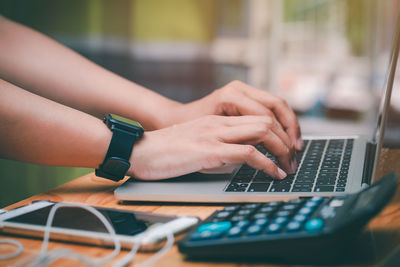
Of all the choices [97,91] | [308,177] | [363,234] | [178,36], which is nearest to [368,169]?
[308,177]

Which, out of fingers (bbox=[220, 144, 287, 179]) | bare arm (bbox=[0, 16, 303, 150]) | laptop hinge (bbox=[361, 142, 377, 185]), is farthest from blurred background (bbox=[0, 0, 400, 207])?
fingers (bbox=[220, 144, 287, 179])

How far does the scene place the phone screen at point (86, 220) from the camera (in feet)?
Result: 1.41

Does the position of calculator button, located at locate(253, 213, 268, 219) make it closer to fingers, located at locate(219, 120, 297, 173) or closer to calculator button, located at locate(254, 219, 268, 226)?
calculator button, located at locate(254, 219, 268, 226)

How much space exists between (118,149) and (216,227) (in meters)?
0.26

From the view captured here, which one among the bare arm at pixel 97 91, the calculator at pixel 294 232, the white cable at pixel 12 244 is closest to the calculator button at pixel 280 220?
the calculator at pixel 294 232

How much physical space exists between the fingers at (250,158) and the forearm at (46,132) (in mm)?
166

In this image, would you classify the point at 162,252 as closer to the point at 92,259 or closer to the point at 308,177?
the point at 92,259

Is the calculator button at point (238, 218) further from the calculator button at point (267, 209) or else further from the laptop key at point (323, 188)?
the laptop key at point (323, 188)

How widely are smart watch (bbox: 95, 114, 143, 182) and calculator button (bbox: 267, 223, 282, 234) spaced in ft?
0.92

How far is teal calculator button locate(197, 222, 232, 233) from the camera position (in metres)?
0.39

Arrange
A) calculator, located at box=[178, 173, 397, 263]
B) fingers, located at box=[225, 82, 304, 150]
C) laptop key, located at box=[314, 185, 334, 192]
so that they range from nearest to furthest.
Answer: calculator, located at box=[178, 173, 397, 263] < laptop key, located at box=[314, 185, 334, 192] < fingers, located at box=[225, 82, 304, 150]

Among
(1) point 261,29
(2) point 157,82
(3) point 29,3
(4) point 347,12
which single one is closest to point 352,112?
(4) point 347,12

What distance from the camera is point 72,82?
2.78 ft

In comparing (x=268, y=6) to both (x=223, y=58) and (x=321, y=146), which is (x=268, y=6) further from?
(x=321, y=146)
